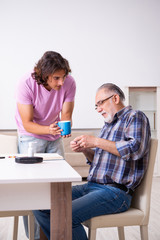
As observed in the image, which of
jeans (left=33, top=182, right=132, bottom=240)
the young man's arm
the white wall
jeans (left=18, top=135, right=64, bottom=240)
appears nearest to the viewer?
jeans (left=33, top=182, right=132, bottom=240)

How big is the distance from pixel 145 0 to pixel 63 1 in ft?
5.13

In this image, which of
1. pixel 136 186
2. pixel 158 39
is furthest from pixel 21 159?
pixel 158 39

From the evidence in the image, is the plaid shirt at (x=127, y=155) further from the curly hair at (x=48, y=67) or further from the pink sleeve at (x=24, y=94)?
the pink sleeve at (x=24, y=94)

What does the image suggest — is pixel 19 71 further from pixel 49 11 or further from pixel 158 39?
pixel 158 39

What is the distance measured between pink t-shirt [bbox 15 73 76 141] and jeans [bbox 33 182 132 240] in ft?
2.50

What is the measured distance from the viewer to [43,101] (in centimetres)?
216

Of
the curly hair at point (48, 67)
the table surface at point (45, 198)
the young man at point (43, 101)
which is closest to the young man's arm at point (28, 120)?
the young man at point (43, 101)

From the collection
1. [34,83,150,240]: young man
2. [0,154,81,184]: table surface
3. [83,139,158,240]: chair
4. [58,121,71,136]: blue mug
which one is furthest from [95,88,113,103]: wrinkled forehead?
[0,154,81,184]: table surface

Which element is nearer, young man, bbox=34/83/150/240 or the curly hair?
young man, bbox=34/83/150/240

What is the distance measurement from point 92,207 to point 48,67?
3.19 ft

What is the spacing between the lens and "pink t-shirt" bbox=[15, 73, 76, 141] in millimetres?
2129

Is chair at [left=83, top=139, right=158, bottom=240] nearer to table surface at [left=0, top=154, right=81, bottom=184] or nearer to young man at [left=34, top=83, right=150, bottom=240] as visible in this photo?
young man at [left=34, top=83, right=150, bottom=240]

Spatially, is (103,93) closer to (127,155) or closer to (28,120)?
(127,155)

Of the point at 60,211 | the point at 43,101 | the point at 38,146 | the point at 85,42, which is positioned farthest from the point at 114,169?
the point at 85,42
